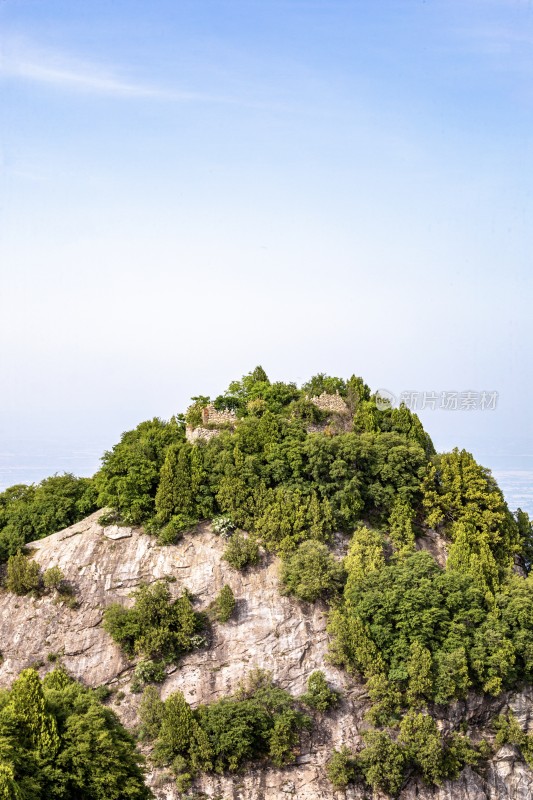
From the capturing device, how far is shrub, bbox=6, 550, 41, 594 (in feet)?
159

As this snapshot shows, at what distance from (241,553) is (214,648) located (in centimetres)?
491

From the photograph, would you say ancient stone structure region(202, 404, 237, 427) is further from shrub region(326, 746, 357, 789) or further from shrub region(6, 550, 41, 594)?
shrub region(326, 746, 357, 789)

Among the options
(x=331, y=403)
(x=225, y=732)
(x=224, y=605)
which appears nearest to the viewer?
(x=225, y=732)

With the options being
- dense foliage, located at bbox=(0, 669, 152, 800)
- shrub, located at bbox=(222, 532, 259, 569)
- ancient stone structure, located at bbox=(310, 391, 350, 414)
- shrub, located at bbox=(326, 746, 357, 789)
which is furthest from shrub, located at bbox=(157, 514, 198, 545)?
dense foliage, located at bbox=(0, 669, 152, 800)

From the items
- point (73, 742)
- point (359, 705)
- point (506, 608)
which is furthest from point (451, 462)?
point (73, 742)

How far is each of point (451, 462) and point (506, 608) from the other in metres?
9.38

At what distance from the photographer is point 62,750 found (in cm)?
3475

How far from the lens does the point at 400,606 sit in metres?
45.7

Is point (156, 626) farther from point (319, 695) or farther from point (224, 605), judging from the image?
point (319, 695)

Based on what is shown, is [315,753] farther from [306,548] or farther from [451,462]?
[451,462]

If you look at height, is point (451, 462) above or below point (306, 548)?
above

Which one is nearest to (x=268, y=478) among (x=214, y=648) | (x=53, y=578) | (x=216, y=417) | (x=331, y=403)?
(x=216, y=417)

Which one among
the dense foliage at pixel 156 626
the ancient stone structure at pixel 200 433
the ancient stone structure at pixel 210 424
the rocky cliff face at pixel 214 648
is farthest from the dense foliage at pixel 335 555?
the rocky cliff face at pixel 214 648

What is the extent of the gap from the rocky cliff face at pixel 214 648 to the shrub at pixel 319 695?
20.6 inches
